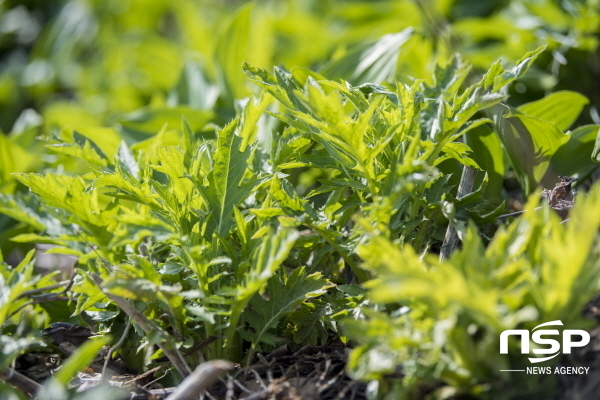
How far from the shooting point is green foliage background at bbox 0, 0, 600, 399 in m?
0.82

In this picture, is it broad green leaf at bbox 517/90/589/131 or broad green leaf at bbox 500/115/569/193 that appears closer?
broad green leaf at bbox 500/115/569/193

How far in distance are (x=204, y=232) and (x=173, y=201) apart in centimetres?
9

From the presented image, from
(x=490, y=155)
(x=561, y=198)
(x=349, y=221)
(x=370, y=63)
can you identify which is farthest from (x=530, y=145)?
(x=370, y=63)

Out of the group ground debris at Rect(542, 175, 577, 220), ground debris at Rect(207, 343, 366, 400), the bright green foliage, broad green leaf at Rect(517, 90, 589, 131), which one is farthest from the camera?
broad green leaf at Rect(517, 90, 589, 131)

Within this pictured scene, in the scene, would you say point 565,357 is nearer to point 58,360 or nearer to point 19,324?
point 58,360

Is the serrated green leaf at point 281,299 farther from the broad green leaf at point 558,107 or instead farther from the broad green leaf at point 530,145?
the broad green leaf at point 558,107

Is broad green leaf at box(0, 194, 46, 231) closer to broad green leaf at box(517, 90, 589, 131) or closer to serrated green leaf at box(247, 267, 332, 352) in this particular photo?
serrated green leaf at box(247, 267, 332, 352)

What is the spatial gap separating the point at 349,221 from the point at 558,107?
0.66 metres

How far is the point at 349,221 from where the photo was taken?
1290mm

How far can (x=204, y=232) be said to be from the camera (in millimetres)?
1132

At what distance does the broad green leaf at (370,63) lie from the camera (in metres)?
1.74

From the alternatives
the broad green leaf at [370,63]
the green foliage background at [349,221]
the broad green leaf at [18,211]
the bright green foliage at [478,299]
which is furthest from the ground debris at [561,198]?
the broad green leaf at [18,211]

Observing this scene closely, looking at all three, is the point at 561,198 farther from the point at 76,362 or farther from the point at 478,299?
the point at 76,362

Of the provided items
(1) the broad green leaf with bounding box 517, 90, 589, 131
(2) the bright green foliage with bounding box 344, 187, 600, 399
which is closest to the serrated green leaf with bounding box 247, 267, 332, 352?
(2) the bright green foliage with bounding box 344, 187, 600, 399
